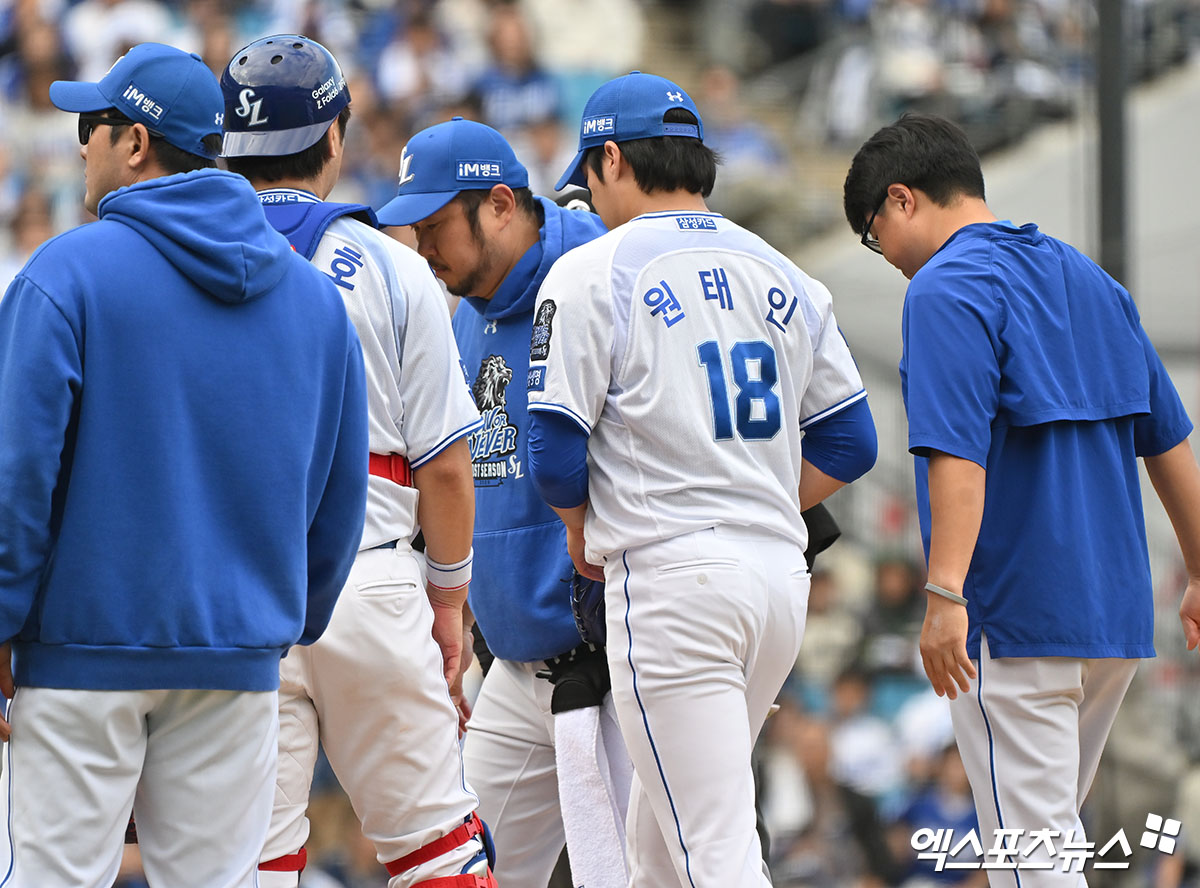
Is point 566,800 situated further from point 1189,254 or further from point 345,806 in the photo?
point 1189,254

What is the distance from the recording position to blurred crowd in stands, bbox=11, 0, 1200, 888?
29.6 ft

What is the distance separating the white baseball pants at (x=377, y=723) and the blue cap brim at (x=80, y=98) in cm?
116

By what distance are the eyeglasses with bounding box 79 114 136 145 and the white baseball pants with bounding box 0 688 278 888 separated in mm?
1159

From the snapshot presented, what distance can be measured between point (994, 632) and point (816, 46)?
11250mm

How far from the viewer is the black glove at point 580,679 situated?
13.8 feet

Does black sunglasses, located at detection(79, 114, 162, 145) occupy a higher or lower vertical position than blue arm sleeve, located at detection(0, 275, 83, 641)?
higher

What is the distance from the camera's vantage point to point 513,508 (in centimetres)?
434

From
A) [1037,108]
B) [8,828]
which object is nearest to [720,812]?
[8,828]

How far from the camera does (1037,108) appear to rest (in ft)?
45.1

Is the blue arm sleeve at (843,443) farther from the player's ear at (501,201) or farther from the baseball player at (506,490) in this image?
the player's ear at (501,201)

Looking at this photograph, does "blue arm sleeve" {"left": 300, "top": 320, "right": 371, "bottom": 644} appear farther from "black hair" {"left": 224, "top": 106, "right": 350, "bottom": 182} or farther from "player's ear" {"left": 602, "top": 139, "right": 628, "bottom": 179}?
"player's ear" {"left": 602, "top": 139, "right": 628, "bottom": 179}

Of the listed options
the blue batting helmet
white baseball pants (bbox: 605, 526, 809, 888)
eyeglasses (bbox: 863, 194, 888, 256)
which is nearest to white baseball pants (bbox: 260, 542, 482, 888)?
white baseball pants (bbox: 605, 526, 809, 888)

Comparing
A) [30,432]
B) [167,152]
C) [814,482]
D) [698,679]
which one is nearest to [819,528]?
[814,482]

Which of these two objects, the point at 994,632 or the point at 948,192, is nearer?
the point at 994,632
